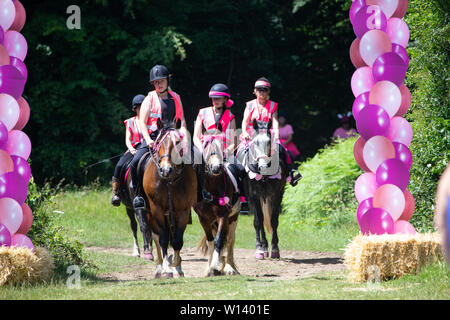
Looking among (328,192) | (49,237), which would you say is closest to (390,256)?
(49,237)

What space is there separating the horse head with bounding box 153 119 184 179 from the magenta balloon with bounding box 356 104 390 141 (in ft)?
8.35

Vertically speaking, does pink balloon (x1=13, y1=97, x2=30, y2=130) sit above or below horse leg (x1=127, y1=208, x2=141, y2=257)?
above

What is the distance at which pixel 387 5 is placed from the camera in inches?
354

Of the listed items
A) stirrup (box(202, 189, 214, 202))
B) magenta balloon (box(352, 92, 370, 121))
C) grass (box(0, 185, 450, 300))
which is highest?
magenta balloon (box(352, 92, 370, 121))

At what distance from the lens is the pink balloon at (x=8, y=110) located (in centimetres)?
888

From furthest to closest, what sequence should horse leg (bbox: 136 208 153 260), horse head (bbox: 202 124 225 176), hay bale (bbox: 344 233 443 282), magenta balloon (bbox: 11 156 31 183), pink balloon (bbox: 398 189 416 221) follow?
1. horse leg (bbox: 136 208 153 260)
2. horse head (bbox: 202 124 225 176)
3. magenta balloon (bbox: 11 156 31 183)
4. pink balloon (bbox: 398 189 416 221)
5. hay bale (bbox: 344 233 443 282)

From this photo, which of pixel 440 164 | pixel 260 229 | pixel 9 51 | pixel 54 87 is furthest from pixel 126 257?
pixel 54 87

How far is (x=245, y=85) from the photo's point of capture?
957 inches

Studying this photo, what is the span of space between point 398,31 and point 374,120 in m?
1.27

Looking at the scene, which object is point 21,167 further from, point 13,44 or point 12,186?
point 13,44

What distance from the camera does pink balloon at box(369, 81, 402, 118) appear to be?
346 inches

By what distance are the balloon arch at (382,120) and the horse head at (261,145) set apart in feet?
7.97

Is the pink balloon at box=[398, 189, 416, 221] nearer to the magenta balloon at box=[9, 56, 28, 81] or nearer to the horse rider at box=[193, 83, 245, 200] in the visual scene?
the horse rider at box=[193, 83, 245, 200]

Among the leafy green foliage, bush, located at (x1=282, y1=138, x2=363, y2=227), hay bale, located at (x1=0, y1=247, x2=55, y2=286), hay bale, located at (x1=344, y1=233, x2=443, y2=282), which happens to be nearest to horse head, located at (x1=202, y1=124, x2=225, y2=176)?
hay bale, located at (x1=344, y1=233, x2=443, y2=282)
